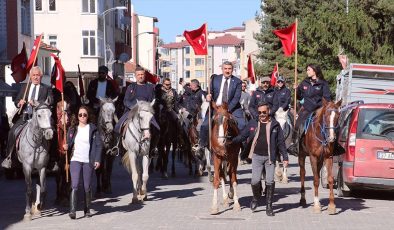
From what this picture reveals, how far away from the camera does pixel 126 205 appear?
16.6 m

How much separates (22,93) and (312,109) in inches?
210

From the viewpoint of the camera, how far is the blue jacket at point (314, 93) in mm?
16859

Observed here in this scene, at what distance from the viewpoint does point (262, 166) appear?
50.0 feet

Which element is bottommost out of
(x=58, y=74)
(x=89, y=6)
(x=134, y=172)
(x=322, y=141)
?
(x=134, y=172)

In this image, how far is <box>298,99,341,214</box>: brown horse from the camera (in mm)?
15086

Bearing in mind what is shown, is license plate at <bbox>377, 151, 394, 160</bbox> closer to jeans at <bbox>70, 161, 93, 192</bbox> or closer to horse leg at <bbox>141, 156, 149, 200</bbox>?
horse leg at <bbox>141, 156, 149, 200</bbox>

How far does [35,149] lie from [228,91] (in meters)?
3.73

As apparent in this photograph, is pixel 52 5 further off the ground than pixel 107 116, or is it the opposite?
pixel 52 5

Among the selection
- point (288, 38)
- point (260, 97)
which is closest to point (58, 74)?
point (260, 97)

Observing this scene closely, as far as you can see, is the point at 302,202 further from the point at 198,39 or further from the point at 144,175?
the point at 198,39

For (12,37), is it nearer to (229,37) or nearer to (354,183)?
(354,183)

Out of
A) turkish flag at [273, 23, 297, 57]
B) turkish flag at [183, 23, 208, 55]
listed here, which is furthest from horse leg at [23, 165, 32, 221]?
turkish flag at [273, 23, 297, 57]

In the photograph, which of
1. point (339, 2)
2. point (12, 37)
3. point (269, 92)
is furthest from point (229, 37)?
point (269, 92)

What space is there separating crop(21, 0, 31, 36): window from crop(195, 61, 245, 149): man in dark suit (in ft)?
84.5
